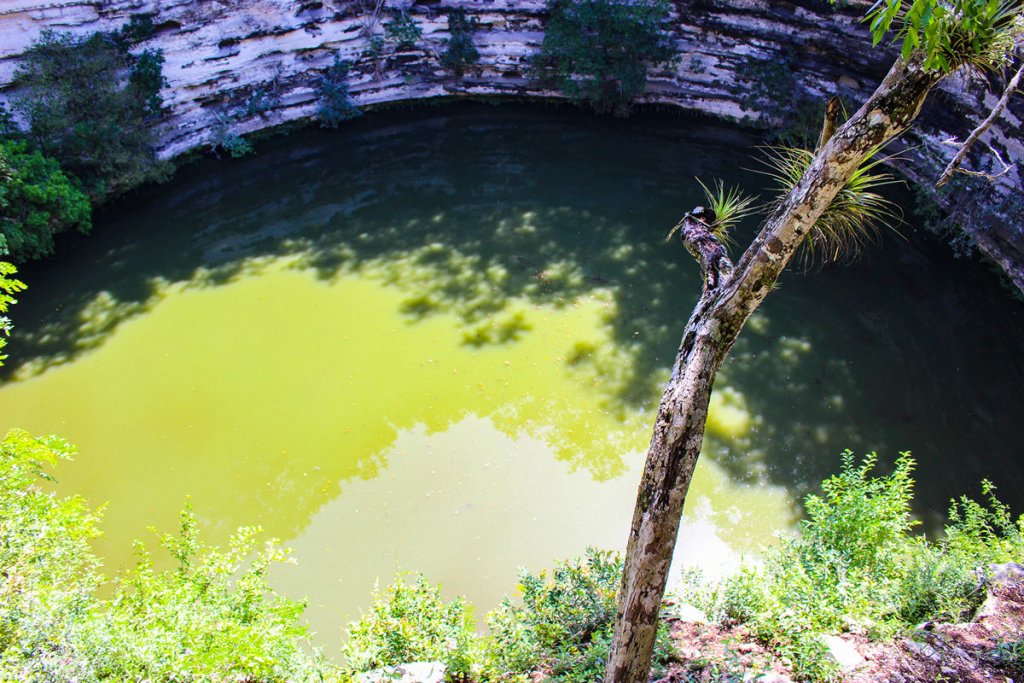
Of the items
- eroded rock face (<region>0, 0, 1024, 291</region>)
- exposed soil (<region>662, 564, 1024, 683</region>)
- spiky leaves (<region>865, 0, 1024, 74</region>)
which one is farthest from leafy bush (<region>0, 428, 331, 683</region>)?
eroded rock face (<region>0, 0, 1024, 291</region>)

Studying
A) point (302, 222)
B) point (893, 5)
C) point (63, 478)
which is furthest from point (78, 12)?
point (893, 5)

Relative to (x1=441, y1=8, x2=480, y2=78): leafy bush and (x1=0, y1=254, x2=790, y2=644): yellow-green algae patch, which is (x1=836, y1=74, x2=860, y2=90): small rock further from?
(x1=441, y1=8, x2=480, y2=78): leafy bush

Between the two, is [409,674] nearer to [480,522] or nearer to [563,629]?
[563,629]

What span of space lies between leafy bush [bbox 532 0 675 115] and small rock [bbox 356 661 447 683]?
24.7ft

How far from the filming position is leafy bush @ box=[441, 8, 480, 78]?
377 inches

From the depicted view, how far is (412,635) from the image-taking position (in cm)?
362

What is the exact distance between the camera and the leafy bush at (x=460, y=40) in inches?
377

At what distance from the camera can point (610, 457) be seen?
221 inches

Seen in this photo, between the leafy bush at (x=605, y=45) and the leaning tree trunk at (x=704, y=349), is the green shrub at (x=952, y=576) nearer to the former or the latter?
the leaning tree trunk at (x=704, y=349)

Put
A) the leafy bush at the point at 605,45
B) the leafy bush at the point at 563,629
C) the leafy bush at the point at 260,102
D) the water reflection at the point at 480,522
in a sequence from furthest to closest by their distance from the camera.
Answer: the leafy bush at the point at 260,102, the leafy bush at the point at 605,45, the water reflection at the point at 480,522, the leafy bush at the point at 563,629

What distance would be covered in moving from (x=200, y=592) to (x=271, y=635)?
703 millimetres

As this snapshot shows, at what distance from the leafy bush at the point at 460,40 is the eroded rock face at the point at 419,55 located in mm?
124

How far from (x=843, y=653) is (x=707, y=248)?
1951 mm

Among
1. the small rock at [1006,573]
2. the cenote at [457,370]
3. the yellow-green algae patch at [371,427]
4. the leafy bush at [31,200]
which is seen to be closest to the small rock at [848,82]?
the cenote at [457,370]
